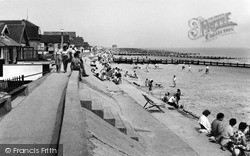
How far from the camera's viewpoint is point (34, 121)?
6496 millimetres

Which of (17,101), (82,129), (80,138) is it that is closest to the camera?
(80,138)

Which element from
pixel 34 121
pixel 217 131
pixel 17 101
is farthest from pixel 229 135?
pixel 17 101

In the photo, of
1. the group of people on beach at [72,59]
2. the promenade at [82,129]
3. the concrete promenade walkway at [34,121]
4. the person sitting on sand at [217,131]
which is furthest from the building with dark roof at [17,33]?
the person sitting on sand at [217,131]

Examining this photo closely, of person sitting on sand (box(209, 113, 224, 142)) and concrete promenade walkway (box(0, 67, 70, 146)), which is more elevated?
concrete promenade walkway (box(0, 67, 70, 146))

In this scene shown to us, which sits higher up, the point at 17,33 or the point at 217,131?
the point at 17,33

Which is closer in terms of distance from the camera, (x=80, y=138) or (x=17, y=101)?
(x=80, y=138)

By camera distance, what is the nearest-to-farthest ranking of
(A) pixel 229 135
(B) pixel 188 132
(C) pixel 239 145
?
1. (C) pixel 239 145
2. (A) pixel 229 135
3. (B) pixel 188 132

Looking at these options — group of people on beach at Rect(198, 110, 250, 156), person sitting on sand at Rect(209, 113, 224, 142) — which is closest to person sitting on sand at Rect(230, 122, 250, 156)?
group of people on beach at Rect(198, 110, 250, 156)

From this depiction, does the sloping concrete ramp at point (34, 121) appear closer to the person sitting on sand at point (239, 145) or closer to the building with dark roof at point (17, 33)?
the person sitting on sand at point (239, 145)

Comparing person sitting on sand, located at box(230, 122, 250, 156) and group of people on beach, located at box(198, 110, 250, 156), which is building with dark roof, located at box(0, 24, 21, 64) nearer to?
group of people on beach, located at box(198, 110, 250, 156)

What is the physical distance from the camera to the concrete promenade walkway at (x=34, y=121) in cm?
539

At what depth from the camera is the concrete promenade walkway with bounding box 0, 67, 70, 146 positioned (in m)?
5.39

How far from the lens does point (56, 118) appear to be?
6.58 m

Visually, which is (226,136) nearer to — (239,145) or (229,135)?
(229,135)
